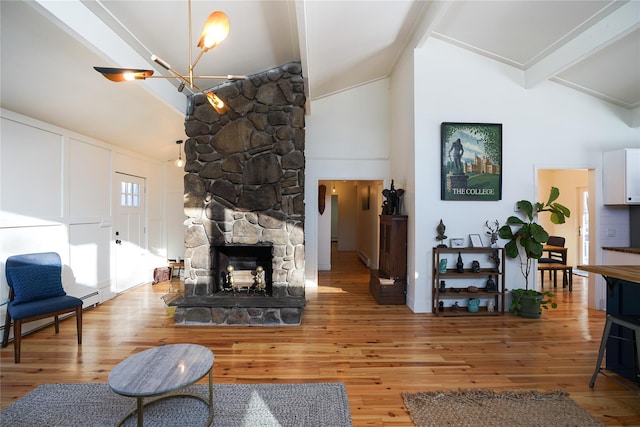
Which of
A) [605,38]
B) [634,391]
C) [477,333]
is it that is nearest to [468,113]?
[605,38]

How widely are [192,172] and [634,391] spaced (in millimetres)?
4843

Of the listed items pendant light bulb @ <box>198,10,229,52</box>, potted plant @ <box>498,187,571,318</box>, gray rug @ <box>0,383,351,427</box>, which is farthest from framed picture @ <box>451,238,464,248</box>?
pendant light bulb @ <box>198,10,229,52</box>

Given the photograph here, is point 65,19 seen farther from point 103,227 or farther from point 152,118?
point 103,227

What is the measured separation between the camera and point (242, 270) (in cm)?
427

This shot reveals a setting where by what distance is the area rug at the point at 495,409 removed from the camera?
2033 millimetres

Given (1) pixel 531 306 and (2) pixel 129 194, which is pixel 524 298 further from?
(2) pixel 129 194

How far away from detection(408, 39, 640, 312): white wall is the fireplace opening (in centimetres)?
204

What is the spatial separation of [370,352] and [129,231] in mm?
4434

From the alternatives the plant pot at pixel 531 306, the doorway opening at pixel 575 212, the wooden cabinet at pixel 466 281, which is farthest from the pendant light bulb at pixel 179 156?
the doorway opening at pixel 575 212

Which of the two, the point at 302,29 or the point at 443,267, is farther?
the point at 443,267

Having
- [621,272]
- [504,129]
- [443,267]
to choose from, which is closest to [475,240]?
[443,267]

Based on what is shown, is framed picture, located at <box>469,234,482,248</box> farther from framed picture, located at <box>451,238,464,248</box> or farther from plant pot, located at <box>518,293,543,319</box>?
plant pot, located at <box>518,293,543,319</box>

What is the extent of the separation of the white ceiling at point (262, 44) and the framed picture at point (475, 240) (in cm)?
223

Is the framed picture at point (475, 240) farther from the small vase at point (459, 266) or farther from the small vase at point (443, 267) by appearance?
the small vase at point (443, 267)
